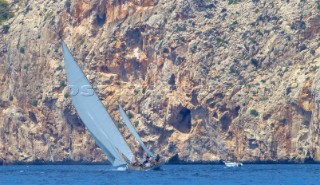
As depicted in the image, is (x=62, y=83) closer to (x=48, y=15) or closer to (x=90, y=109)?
(x=48, y=15)

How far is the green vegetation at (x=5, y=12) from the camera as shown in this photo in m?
172

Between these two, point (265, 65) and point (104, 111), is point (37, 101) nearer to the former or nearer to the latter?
point (265, 65)

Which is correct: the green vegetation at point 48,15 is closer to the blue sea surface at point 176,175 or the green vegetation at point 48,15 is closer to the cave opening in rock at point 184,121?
the blue sea surface at point 176,175

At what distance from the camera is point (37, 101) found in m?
154

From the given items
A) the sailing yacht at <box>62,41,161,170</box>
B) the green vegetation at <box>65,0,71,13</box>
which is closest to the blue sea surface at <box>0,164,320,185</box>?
A: the sailing yacht at <box>62,41,161,170</box>

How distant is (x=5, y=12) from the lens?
174 m

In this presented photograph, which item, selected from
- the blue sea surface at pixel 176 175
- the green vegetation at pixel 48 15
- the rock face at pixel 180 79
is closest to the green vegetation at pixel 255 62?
the rock face at pixel 180 79

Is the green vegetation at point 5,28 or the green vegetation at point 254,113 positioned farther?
the green vegetation at point 5,28

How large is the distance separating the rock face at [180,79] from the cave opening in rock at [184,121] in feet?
0.50

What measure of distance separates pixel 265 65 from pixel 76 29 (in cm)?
2624

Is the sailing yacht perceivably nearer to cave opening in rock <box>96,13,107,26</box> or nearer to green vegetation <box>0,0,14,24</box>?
cave opening in rock <box>96,13,107,26</box>

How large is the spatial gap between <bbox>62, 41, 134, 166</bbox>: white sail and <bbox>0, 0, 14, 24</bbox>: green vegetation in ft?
217

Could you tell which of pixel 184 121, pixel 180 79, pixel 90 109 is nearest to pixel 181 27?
pixel 180 79

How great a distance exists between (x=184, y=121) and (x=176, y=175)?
25.4 m
